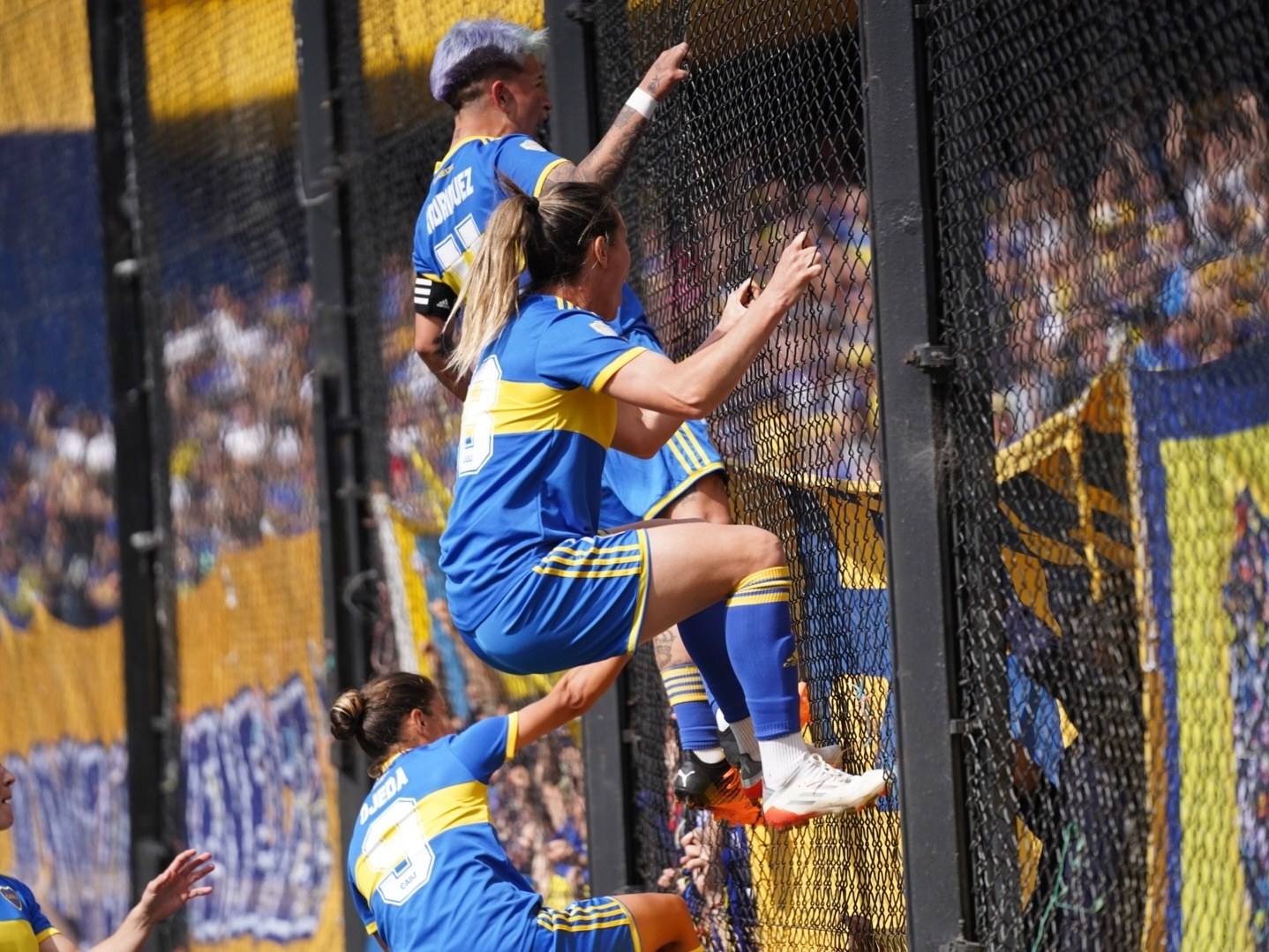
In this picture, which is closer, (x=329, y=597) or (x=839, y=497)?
(x=839, y=497)

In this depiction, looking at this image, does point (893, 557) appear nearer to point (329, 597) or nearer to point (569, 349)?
point (569, 349)

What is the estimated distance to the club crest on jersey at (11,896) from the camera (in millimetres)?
4516

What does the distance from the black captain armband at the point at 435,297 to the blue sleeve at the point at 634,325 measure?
1.80 ft

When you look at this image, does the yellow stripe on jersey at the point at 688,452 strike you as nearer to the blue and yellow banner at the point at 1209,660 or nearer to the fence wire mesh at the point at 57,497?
the blue and yellow banner at the point at 1209,660

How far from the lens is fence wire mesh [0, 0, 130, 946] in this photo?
29.1 feet

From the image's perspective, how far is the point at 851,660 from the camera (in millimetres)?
4191

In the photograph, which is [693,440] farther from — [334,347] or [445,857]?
[334,347]

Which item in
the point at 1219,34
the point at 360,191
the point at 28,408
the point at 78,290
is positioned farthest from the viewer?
the point at 28,408

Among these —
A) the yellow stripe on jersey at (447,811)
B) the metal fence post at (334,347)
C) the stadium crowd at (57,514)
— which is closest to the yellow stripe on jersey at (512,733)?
the yellow stripe on jersey at (447,811)

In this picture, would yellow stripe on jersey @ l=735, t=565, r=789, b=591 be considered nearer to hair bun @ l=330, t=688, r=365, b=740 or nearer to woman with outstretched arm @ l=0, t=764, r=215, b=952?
hair bun @ l=330, t=688, r=365, b=740

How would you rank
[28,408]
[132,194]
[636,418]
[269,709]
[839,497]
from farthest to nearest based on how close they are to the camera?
[28,408] < [132,194] < [269,709] < [839,497] < [636,418]

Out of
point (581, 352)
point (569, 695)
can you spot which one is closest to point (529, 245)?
point (581, 352)

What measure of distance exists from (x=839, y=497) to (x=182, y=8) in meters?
5.10

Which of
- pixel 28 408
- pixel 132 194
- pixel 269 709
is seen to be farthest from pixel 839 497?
pixel 28 408
